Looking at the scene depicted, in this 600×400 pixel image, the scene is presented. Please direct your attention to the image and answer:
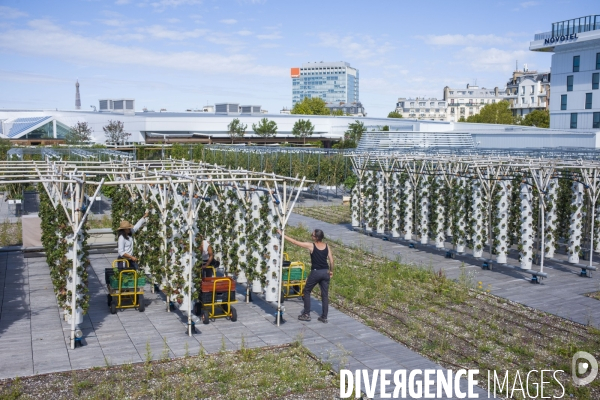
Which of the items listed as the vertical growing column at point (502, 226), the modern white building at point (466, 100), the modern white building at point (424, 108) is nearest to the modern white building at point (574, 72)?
the vertical growing column at point (502, 226)

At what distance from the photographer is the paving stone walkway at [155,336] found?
29.9 ft

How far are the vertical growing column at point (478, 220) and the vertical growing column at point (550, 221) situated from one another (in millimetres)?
1657

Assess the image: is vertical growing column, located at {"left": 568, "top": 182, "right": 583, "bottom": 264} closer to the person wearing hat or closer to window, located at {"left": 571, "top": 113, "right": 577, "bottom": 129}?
the person wearing hat

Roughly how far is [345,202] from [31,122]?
114 feet

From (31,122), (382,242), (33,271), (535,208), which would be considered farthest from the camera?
(31,122)

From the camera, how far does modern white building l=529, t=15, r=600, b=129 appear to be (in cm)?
4103

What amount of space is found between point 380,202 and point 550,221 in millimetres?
5531

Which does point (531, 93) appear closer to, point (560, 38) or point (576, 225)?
point (560, 38)

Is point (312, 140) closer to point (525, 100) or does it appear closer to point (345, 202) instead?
point (345, 202)

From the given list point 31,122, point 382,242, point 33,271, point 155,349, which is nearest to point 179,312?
point 155,349

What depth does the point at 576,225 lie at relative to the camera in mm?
15680

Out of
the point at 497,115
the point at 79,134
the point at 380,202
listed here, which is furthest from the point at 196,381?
the point at 497,115

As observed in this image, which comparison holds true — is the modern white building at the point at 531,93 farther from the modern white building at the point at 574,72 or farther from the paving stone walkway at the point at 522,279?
the paving stone walkway at the point at 522,279

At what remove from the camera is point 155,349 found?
9.55 m
